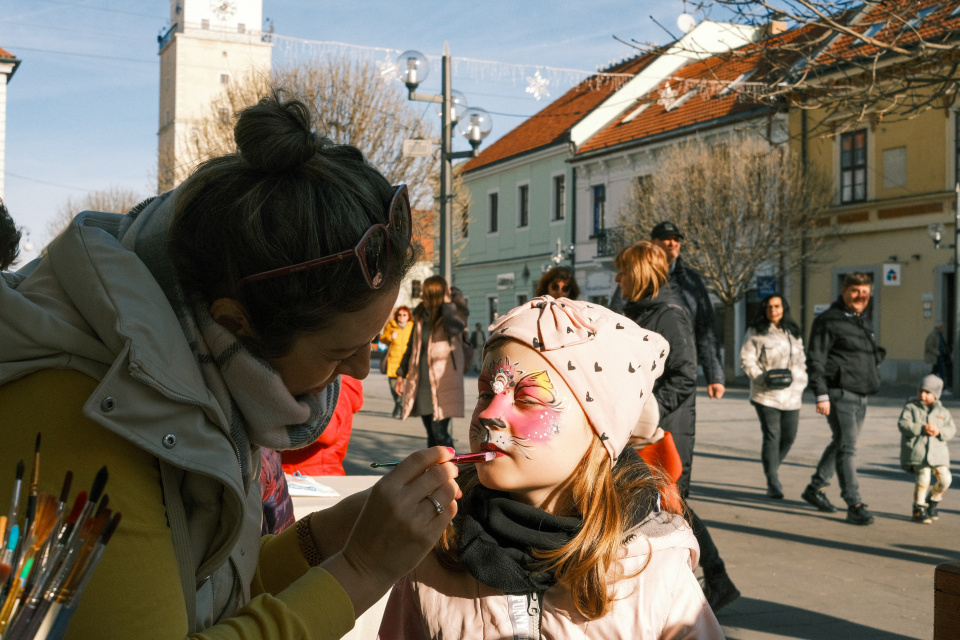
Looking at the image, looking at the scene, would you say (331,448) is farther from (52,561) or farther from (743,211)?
(743,211)

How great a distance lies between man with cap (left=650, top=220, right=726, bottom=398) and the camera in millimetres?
6133

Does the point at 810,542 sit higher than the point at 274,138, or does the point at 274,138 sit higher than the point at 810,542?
the point at 274,138

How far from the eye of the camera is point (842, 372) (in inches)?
291

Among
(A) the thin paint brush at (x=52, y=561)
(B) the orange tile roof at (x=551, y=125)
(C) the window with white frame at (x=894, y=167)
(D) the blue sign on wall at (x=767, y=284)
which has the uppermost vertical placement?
(B) the orange tile roof at (x=551, y=125)

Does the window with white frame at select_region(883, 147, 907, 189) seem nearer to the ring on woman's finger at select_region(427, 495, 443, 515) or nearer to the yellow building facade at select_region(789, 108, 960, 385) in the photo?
the yellow building facade at select_region(789, 108, 960, 385)

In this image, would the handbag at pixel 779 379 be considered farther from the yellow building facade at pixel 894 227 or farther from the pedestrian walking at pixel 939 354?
the yellow building facade at pixel 894 227

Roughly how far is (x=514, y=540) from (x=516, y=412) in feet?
0.97

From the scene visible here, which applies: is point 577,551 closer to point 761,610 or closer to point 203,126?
point 761,610

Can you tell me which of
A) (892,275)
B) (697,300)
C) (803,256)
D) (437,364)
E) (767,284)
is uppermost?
(803,256)

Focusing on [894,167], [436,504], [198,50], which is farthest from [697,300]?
[198,50]

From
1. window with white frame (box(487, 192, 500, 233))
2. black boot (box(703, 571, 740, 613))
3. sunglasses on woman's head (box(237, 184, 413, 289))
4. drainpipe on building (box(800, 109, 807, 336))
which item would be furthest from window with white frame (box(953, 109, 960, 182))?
sunglasses on woman's head (box(237, 184, 413, 289))

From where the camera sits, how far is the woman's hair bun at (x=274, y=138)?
1431 mm

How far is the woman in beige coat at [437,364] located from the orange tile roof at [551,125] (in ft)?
78.0

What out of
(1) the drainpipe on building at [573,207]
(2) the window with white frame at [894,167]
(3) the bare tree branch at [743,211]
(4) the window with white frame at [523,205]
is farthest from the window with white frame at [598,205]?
(2) the window with white frame at [894,167]
